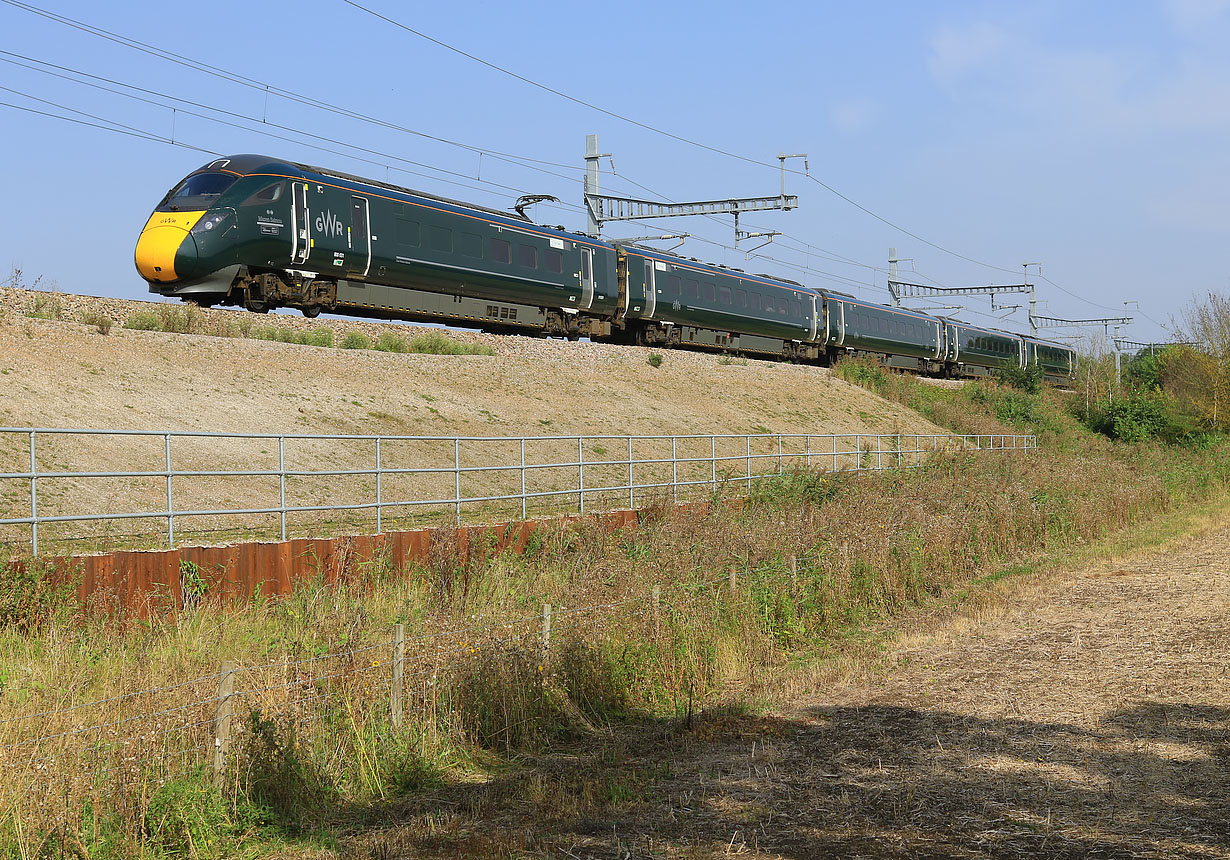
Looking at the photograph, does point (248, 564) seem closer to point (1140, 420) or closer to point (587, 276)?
point (587, 276)

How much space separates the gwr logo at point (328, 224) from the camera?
80.2 feet

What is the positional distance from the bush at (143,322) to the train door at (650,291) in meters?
18.0

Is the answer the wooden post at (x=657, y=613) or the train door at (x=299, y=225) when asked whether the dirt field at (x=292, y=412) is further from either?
the wooden post at (x=657, y=613)

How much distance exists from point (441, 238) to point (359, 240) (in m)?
2.93

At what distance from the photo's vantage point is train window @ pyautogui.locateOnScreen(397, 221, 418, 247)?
26.6 metres

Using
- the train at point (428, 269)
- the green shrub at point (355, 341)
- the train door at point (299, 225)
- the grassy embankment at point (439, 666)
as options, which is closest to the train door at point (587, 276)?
the train at point (428, 269)

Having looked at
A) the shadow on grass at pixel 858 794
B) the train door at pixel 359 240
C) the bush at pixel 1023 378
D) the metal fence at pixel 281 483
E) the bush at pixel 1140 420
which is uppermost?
the train door at pixel 359 240

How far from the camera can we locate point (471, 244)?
29031 mm

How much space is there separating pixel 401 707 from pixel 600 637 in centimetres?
265

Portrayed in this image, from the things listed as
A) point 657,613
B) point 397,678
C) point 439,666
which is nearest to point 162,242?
point 657,613

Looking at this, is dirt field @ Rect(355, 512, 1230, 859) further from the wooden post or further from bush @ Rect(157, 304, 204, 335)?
bush @ Rect(157, 304, 204, 335)

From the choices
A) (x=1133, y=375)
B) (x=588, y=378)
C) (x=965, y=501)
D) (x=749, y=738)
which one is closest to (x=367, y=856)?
(x=749, y=738)

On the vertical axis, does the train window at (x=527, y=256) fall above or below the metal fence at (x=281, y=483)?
above

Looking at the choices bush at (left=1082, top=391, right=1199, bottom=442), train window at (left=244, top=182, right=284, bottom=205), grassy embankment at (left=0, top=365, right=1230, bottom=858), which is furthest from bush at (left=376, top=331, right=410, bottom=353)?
bush at (left=1082, top=391, right=1199, bottom=442)
